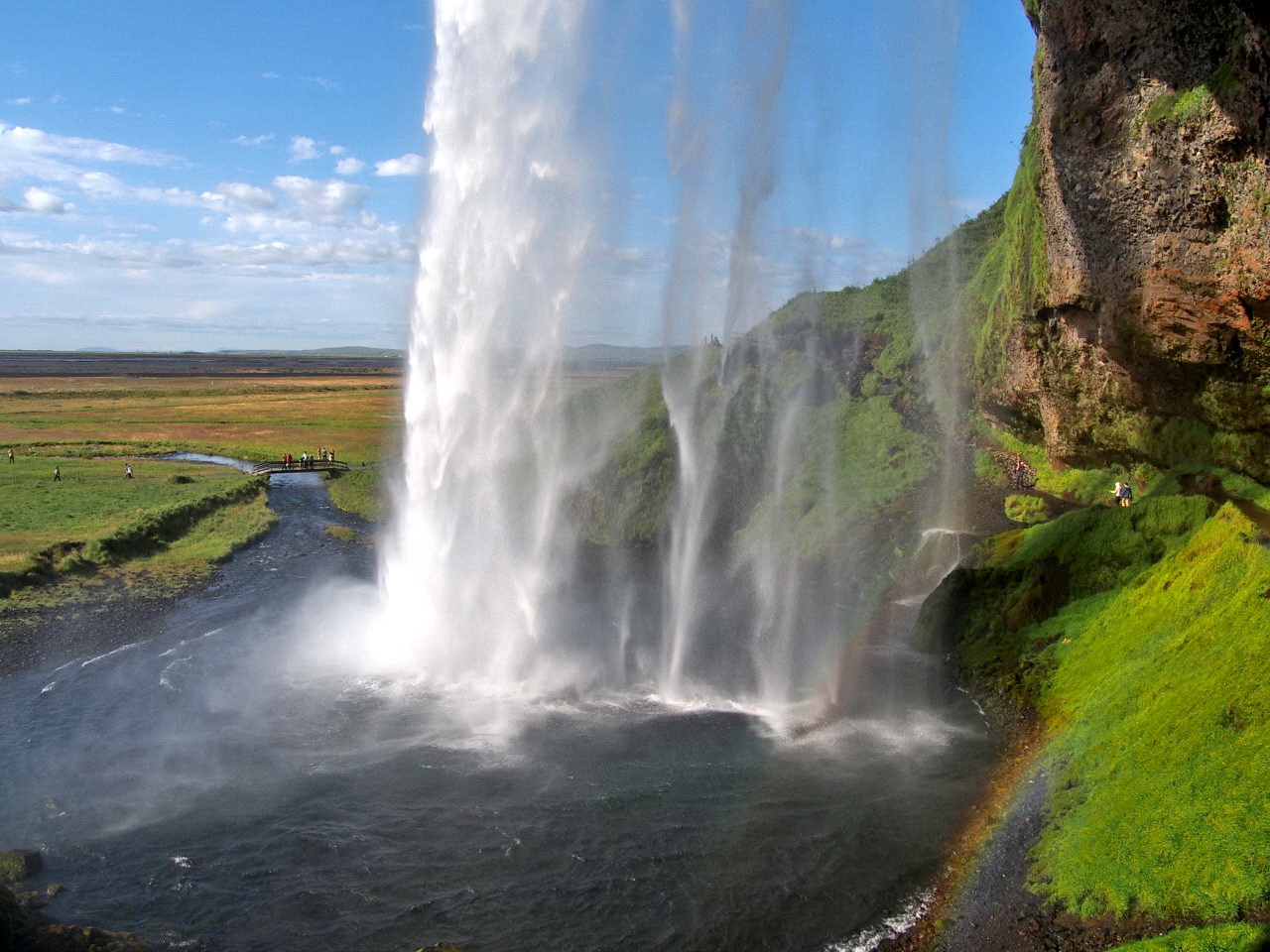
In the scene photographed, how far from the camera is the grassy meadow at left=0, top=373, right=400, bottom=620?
122ft

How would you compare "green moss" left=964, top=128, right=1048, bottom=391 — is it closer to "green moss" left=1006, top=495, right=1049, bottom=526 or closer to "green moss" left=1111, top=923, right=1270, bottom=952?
"green moss" left=1111, top=923, right=1270, bottom=952

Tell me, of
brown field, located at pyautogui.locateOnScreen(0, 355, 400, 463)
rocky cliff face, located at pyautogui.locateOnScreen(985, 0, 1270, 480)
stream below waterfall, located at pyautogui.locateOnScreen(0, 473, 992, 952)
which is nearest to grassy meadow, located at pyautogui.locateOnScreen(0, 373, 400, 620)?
brown field, located at pyautogui.locateOnScreen(0, 355, 400, 463)

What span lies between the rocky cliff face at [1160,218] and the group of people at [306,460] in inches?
2344

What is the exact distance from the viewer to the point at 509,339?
26.2 m

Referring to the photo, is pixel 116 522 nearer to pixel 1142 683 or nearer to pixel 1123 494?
pixel 1123 494

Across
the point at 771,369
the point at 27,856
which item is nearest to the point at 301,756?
the point at 27,856

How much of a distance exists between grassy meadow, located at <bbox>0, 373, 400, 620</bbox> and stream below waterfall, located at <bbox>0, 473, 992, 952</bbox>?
540 inches

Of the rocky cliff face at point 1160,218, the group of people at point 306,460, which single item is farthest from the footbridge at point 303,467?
the rocky cliff face at point 1160,218

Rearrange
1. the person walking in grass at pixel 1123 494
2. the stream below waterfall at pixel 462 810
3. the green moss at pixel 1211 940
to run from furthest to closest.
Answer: the person walking in grass at pixel 1123 494, the stream below waterfall at pixel 462 810, the green moss at pixel 1211 940

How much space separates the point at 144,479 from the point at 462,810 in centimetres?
5064

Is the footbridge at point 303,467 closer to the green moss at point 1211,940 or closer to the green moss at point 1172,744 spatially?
the green moss at point 1172,744

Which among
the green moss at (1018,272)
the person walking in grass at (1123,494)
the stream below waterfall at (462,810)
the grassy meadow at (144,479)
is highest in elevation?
the green moss at (1018,272)

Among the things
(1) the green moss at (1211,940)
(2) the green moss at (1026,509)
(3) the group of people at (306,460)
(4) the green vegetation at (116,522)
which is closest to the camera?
(1) the green moss at (1211,940)

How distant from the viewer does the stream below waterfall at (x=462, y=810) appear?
14.0m
